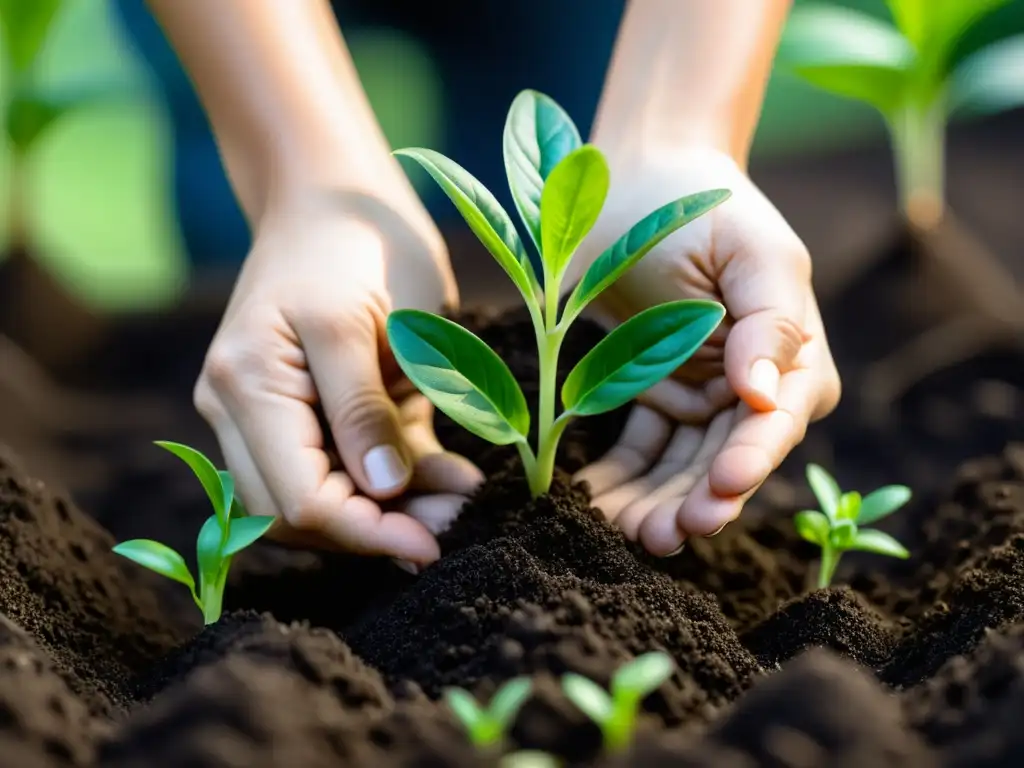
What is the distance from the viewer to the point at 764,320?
0.91 metres

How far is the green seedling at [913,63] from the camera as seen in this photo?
174cm

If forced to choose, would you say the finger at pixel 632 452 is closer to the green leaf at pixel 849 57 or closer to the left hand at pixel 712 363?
the left hand at pixel 712 363

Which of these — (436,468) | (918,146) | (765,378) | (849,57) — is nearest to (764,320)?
(765,378)

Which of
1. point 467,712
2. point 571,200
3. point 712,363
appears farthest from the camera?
point 712,363

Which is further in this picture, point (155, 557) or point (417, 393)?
point (417, 393)

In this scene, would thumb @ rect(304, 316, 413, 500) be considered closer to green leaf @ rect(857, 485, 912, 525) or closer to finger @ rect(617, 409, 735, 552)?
finger @ rect(617, 409, 735, 552)

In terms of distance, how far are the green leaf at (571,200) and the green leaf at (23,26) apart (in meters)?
1.45

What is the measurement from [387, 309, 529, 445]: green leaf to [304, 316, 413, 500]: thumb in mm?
107

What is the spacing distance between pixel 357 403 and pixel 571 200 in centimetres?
25

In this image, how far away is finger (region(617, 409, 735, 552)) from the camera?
90 cm

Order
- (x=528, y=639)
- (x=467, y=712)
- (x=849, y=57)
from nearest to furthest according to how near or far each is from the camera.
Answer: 1. (x=467, y=712)
2. (x=528, y=639)
3. (x=849, y=57)

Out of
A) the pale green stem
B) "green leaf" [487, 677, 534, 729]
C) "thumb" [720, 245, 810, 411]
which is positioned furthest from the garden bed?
the pale green stem

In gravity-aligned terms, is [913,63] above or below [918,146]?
above

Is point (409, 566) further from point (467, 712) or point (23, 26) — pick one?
point (23, 26)
